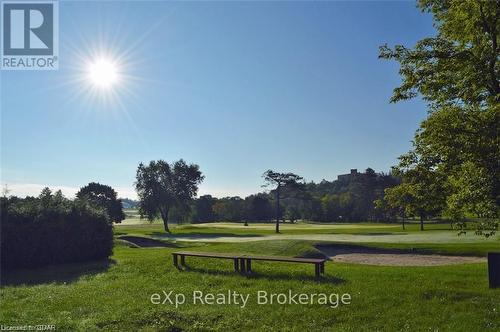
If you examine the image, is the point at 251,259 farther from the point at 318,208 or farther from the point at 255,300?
the point at 318,208

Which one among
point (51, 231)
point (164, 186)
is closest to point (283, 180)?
point (164, 186)

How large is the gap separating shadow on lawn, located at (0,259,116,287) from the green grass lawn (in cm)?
10

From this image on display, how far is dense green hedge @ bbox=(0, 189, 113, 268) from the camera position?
66.5 feet

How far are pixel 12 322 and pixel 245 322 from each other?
6.27 meters

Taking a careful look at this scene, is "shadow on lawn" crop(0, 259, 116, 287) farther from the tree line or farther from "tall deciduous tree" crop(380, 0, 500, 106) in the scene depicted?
the tree line

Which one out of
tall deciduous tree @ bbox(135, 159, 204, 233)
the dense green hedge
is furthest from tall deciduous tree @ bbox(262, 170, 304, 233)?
the dense green hedge

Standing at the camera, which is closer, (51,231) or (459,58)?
(459,58)

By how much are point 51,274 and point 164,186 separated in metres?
65.9

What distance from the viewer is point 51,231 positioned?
71.4 ft

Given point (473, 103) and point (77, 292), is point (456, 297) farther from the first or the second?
point (77, 292)

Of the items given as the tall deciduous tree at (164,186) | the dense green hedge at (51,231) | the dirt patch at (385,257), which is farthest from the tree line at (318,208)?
the dense green hedge at (51,231)

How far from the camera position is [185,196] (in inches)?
3469

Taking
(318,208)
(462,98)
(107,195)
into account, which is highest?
(462,98)

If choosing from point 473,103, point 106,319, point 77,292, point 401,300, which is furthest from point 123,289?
point 473,103
